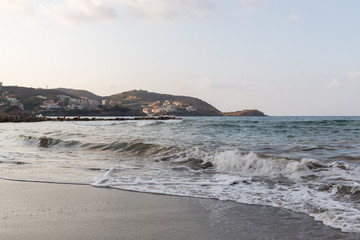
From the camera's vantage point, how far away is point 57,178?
6992 mm

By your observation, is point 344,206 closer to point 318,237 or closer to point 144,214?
point 318,237

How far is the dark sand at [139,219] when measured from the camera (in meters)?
3.48

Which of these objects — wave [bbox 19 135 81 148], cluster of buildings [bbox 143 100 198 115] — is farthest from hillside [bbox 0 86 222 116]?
wave [bbox 19 135 81 148]

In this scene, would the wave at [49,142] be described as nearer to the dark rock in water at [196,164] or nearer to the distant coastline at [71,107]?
the dark rock in water at [196,164]

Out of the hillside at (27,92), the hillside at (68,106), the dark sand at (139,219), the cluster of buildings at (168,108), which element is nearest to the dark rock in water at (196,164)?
the dark sand at (139,219)

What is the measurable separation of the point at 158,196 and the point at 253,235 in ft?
7.75

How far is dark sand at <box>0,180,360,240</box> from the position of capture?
3.48m

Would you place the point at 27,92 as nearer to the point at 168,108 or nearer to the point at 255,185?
the point at 168,108

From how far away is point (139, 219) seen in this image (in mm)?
4074

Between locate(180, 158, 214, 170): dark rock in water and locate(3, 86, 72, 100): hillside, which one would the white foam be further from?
locate(3, 86, 72, 100): hillside

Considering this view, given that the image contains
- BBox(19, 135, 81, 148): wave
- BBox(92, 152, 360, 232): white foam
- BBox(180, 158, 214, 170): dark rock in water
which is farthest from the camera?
BBox(19, 135, 81, 148): wave

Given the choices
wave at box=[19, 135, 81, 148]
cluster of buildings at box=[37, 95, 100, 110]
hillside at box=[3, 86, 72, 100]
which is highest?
hillside at box=[3, 86, 72, 100]

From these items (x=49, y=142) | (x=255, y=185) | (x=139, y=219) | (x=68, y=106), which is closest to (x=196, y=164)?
(x=255, y=185)

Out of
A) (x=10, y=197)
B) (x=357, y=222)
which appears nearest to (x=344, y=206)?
(x=357, y=222)
